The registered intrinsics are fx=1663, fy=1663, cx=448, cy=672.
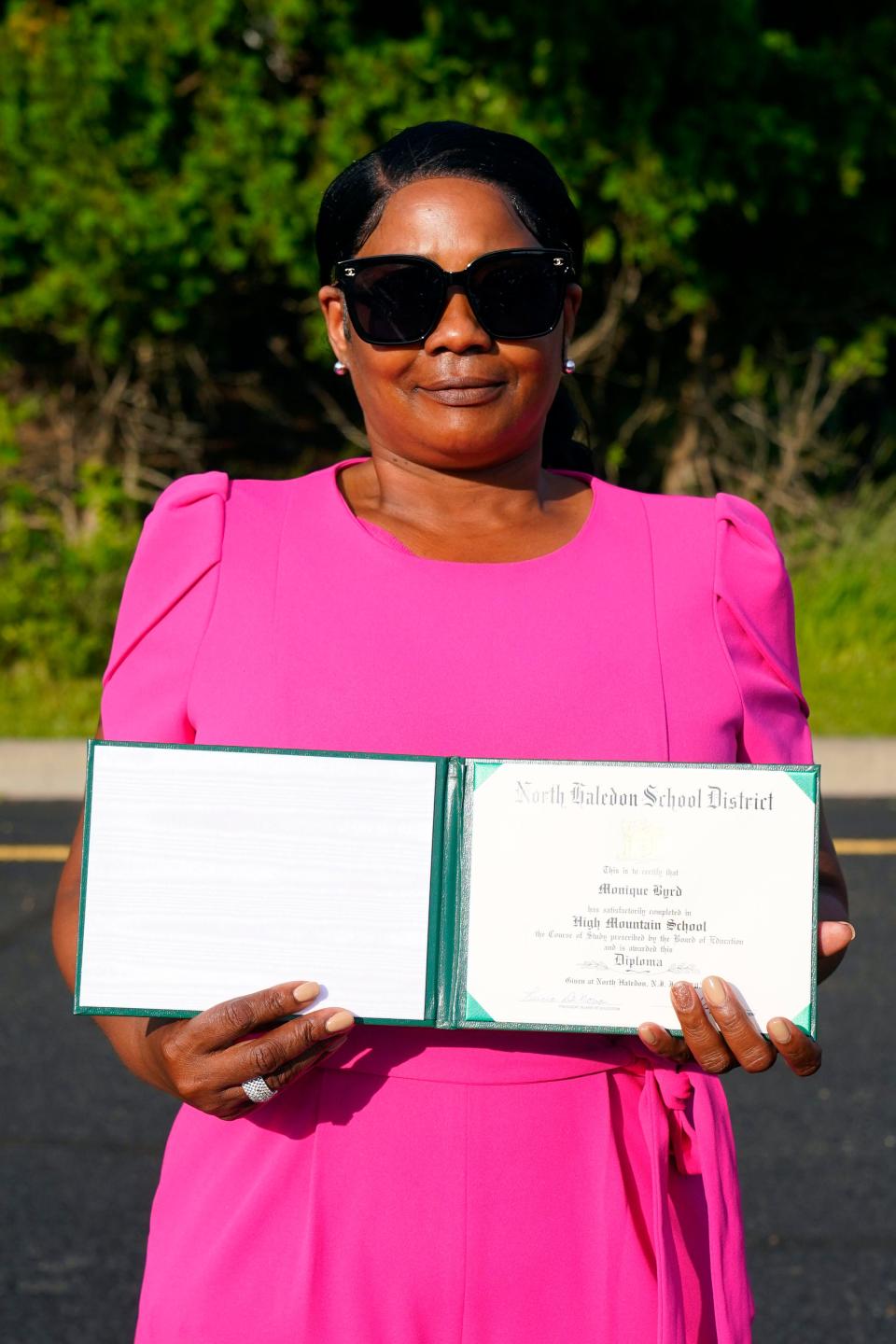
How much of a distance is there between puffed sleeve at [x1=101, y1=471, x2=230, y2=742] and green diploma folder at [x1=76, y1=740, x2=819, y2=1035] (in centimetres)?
13

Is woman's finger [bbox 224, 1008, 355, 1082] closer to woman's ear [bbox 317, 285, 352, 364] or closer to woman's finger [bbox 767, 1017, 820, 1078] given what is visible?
woman's finger [bbox 767, 1017, 820, 1078]

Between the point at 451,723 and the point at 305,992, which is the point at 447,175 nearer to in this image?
the point at 451,723

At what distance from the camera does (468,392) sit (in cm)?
174

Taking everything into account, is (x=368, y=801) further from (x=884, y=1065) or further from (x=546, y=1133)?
(x=884, y=1065)

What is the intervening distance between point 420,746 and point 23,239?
912 centimetres

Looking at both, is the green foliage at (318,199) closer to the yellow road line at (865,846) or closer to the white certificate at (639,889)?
the yellow road line at (865,846)

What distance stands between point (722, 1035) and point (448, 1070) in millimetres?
268

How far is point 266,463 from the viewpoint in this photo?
1209cm

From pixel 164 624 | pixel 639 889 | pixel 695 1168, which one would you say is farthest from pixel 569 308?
pixel 695 1168

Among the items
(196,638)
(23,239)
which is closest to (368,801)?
(196,638)

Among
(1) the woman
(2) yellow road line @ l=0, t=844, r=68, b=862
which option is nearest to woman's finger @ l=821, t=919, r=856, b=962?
(1) the woman

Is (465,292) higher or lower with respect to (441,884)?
higher
